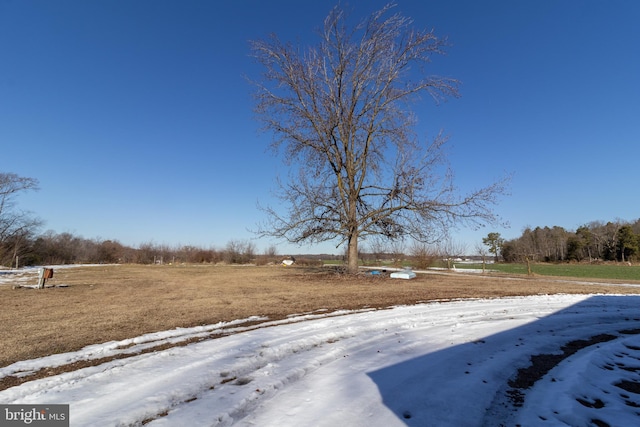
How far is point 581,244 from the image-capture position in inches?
2872

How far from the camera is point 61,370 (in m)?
3.47

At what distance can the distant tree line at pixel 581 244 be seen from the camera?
66812 millimetres

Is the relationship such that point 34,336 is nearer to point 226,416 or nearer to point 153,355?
point 153,355

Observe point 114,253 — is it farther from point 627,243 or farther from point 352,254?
point 627,243

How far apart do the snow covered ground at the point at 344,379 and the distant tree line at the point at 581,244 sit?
7133 centimetres

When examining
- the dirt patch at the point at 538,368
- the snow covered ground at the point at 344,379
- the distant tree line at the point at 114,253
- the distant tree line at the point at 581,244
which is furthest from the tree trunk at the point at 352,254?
the distant tree line at the point at 581,244

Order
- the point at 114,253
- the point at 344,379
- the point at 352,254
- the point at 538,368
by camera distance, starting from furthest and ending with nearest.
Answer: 1. the point at 114,253
2. the point at 352,254
3. the point at 538,368
4. the point at 344,379

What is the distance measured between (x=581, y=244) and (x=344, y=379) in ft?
304

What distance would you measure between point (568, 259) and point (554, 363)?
93.0 metres

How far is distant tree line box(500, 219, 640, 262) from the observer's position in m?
66.8

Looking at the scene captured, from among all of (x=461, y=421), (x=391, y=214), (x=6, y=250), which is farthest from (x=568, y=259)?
(x=6, y=250)

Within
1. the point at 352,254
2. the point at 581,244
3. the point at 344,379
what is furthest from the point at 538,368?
the point at 581,244

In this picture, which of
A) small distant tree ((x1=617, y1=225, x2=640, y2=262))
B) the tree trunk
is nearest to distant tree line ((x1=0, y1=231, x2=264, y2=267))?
the tree trunk

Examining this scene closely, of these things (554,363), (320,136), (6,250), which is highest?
(320,136)
